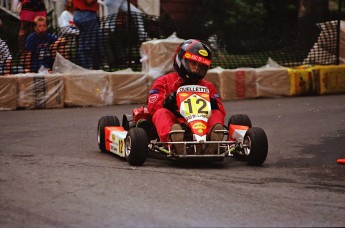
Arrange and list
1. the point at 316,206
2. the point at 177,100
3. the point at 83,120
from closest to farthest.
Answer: the point at 316,206, the point at 177,100, the point at 83,120

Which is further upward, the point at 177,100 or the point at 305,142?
the point at 177,100

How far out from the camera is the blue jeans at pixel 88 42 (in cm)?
1509

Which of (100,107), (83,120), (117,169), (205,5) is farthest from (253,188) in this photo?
(205,5)

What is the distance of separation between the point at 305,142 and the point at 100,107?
4.49 metres

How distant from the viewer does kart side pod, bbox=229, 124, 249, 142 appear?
904cm

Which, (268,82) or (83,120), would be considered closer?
(83,120)

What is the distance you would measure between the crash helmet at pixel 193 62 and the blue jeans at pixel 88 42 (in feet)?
19.9

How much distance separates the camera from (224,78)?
1516cm

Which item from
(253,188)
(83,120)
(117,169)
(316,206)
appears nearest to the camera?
(316,206)

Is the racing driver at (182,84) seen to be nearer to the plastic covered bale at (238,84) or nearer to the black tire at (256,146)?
the black tire at (256,146)

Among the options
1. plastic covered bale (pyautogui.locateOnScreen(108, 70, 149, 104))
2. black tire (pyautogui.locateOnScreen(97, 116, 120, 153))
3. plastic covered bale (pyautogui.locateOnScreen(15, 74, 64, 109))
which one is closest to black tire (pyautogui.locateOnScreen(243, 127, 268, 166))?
black tire (pyautogui.locateOnScreen(97, 116, 120, 153))

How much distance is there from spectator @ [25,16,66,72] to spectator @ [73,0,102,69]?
0.53 metres

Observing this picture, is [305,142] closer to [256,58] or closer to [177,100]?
[177,100]

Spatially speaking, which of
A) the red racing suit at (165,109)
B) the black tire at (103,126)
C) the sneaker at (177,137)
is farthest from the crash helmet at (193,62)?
the black tire at (103,126)
